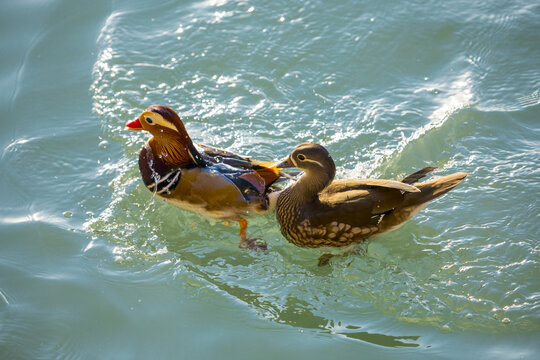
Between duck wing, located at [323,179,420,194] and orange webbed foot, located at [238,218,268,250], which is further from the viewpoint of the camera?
orange webbed foot, located at [238,218,268,250]

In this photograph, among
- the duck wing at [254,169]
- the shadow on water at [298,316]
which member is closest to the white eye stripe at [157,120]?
the duck wing at [254,169]

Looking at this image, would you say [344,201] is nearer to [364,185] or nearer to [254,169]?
[364,185]

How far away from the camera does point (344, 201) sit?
4.19 m

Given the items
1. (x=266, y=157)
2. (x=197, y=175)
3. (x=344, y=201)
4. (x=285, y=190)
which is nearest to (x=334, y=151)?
(x=266, y=157)

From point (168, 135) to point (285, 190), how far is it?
3.47ft

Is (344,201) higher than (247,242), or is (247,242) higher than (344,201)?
(344,201)

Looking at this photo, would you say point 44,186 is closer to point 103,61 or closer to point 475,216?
point 103,61

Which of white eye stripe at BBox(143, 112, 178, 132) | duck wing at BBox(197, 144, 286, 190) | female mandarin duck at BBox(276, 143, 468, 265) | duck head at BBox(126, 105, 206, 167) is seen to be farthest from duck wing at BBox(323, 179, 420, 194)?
white eye stripe at BBox(143, 112, 178, 132)

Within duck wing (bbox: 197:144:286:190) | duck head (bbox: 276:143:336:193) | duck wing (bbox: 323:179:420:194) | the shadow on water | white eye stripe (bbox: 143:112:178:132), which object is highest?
duck wing (bbox: 323:179:420:194)

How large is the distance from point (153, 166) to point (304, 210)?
1302 millimetres

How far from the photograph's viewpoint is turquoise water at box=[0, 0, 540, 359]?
392cm

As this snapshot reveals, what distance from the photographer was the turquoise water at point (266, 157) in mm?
3918

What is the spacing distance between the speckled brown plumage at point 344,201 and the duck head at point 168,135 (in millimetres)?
785

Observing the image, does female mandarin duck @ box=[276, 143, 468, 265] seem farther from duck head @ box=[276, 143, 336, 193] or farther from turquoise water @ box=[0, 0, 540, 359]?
turquoise water @ box=[0, 0, 540, 359]
